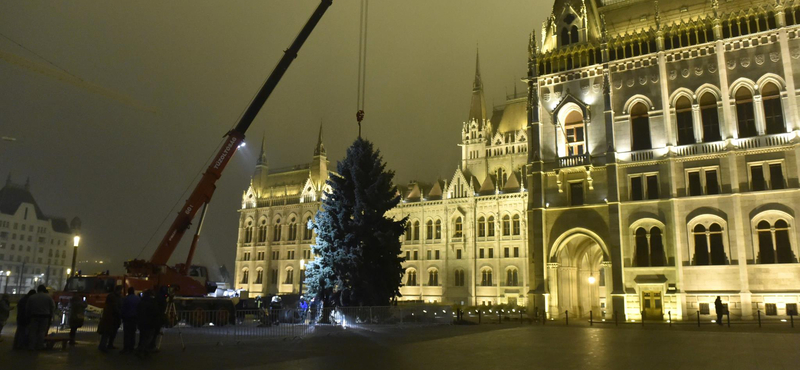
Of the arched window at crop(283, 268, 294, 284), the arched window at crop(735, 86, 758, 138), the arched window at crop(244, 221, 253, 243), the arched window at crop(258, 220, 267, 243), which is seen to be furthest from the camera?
the arched window at crop(244, 221, 253, 243)

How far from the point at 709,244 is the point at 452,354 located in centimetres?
2300

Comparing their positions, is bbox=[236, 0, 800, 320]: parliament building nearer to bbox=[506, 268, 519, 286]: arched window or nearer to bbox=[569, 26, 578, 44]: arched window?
bbox=[569, 26, 578, 44]: arched window

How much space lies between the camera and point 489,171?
70.9 metres

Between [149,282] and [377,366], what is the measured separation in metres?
16.3

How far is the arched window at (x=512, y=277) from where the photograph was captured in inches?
2397

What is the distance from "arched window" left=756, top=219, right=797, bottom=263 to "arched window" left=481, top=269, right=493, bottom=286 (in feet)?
116

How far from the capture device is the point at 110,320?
48.7ft

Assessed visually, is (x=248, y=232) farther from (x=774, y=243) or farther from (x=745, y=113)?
(x=774, y=243)

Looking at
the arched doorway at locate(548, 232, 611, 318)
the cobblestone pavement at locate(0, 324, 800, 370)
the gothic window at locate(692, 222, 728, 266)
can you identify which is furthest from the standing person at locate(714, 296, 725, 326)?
the cobblestone pavement at locate(0, 324, 800, 370)

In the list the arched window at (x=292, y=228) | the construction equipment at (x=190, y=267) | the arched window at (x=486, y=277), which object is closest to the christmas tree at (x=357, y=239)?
the construction equipment at (x=190, y=267)

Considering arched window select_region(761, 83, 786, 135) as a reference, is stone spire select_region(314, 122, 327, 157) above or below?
above

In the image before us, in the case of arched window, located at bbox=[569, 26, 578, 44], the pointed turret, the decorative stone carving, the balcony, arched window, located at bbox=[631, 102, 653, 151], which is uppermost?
the pointed turret

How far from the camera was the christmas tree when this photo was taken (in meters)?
27.3

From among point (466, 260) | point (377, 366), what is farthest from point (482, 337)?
point (466, 260)
